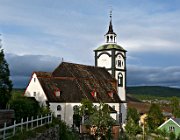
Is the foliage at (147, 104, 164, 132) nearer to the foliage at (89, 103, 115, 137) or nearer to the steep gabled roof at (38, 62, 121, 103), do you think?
the steep gabled roof at (38, 62, 121, 103)

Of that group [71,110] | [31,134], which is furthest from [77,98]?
[31,134]

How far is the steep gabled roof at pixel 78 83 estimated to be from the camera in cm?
5466

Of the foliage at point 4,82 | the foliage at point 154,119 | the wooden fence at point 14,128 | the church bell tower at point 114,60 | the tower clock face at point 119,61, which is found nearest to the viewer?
the wooden fence at point 14,128

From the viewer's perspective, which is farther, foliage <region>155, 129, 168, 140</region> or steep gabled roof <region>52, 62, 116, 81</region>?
steep gabled roof <region>52, 62, 116, 81</region>

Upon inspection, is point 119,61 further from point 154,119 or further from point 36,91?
point 36,91

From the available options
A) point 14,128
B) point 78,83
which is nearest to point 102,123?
point 78,83

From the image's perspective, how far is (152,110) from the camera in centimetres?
6744

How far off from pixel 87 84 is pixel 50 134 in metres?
34.0

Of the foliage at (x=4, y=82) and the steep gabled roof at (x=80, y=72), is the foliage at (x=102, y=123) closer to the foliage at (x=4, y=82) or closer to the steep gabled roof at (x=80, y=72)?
the foliage at (x=4, y=82)

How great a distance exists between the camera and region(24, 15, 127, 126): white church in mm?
53906

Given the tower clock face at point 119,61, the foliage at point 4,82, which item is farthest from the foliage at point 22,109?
the tower clock face at point 119,61

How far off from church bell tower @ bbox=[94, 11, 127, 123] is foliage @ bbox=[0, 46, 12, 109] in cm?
3493

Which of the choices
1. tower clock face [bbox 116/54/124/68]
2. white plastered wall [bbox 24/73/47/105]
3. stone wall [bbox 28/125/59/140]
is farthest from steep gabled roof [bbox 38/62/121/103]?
stone wall [bbox 28/125/59/140]

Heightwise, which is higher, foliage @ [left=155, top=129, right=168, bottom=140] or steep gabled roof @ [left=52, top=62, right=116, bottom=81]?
steep gabled roof @ [left=52, top=62, right=116, bottom=81]
